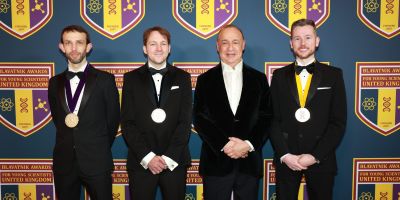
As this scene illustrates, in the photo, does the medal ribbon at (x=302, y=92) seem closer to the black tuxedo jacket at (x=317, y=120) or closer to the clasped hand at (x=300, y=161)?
the black tuxedo jacket at (x=317, y=120)

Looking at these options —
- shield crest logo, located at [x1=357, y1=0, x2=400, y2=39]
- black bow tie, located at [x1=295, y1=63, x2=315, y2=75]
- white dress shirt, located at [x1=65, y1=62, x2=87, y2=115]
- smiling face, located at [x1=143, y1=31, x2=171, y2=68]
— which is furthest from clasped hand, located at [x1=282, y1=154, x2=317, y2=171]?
white dress shirt, located at [x1=65, y1=62, x2=87, y2=115]

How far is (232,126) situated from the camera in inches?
118

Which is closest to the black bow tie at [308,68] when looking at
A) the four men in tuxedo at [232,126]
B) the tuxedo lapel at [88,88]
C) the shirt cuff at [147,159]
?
the four men in tuxedo at [232,126]

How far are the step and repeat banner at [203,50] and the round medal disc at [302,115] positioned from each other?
0.84m

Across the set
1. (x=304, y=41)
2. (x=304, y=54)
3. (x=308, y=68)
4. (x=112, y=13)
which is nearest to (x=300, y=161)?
(x=308, y=68)

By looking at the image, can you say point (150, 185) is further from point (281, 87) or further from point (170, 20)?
point (170, 20)

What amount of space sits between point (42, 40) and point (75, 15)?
455 millimetres

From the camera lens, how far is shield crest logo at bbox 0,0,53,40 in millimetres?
3752

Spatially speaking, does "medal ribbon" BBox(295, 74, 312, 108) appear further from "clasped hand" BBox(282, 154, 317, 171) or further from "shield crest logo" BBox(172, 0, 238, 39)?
"shield crest logo" BBox(172, 0, 238, 39)

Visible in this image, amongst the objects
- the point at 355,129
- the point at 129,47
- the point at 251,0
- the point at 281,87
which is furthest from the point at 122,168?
the point at 355,129

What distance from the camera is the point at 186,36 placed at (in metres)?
3.76

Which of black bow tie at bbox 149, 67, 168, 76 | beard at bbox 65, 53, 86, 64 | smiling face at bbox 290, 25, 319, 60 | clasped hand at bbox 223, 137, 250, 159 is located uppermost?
smiling face at bbox 290, 25, 319, 60

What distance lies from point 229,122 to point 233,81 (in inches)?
14.8

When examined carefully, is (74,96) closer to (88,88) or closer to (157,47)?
(88,88)
